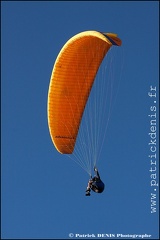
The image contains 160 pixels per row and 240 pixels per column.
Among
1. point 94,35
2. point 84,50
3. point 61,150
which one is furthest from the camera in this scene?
point 61,150

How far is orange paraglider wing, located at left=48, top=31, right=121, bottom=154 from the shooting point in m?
32.2

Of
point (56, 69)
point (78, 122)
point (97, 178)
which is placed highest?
point (56, 69)

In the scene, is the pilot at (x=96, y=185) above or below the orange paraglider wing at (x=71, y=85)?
below

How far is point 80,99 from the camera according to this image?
1330 inches

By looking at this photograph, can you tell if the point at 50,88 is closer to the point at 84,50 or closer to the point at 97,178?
the point at 84,50

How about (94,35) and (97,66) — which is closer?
(94,35)

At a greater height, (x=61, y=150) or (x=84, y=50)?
(x=84, y=50)

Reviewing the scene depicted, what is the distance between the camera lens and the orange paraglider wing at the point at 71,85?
106ft

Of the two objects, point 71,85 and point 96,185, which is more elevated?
point 71,85

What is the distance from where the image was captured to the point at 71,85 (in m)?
33.2

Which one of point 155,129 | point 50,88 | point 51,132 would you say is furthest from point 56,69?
point 155,129

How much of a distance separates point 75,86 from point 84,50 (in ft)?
5.91

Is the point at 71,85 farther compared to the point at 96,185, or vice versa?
the point at 71,85

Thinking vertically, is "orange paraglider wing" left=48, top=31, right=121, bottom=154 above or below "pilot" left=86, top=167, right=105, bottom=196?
above
